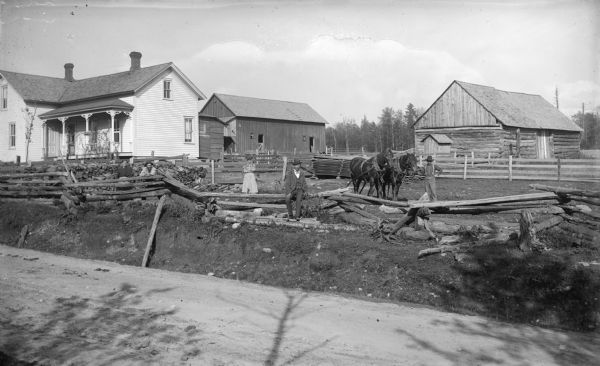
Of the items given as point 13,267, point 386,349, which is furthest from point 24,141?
point 386,349

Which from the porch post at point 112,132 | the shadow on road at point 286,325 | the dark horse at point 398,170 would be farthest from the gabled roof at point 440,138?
the shadow on road at point 286,325

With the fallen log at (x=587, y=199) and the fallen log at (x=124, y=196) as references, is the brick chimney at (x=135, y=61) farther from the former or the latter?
the fallen log at (x=587, y=199)

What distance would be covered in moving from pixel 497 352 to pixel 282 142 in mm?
49809

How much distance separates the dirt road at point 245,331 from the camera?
613 centimetres

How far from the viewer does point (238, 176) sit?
89.8 feet

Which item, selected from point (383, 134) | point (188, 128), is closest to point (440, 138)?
point (188, 128)

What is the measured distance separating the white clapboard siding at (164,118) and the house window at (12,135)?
11.6 m

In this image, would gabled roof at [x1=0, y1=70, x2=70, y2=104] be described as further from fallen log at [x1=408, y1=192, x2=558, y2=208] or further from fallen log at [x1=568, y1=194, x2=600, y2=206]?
fallen log at [x1=568, y1=194, x2=600, y2=206]

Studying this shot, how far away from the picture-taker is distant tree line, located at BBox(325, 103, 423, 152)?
8869 centimetres

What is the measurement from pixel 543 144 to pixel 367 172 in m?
29.8

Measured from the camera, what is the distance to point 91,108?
1363 inches

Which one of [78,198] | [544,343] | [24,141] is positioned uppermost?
[24,141]

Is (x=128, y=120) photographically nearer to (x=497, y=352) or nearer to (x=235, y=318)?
(x=235, y=318)

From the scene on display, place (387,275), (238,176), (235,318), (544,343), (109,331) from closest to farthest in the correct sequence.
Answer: (544,343) → (109,331) → (235,318) → (387,275) → (238,176)
